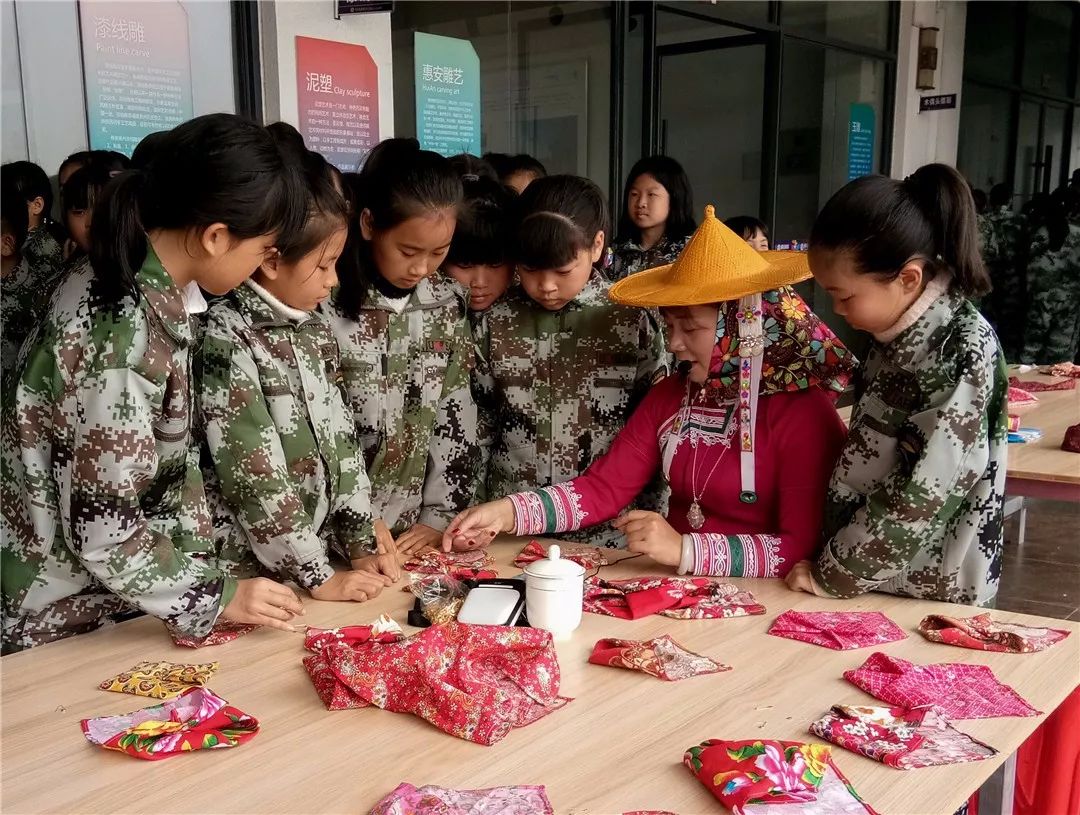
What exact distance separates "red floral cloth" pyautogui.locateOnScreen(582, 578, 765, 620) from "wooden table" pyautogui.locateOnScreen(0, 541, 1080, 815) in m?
0.03

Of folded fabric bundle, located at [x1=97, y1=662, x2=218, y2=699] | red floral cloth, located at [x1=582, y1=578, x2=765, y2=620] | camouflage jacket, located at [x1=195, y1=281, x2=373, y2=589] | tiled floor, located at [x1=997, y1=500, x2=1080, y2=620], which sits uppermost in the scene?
camouflage jacket, located at [x1=195, y1=281, x2=373, y2=589]

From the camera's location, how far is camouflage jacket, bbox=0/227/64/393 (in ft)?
10.8

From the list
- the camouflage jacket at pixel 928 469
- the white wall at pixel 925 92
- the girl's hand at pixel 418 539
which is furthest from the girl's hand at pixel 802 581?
the white wall at pixel 925 92

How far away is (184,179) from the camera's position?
4.71 ft

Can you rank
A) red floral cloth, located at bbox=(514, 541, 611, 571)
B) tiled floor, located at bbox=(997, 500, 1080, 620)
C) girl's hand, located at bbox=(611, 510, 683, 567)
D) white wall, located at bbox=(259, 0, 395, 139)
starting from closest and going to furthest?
girl's hand, located at bbox=(611, 510, 683, 567), red floral cloth, located at bbox=(514, 541, 611, 571), white wall, located at bbox=(259, 0, 395, 139), tiled floor, located at bbox=(997, 500, 1080, 620)

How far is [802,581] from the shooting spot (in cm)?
182

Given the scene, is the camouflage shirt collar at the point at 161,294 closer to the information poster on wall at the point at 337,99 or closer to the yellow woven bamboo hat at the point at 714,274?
the yellow woven bamboo hat at the point at 714,274

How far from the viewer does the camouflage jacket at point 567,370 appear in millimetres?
2371

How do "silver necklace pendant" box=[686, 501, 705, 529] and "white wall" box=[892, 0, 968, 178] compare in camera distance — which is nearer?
"silver necklace pendant" box=[686, 501, 705, 529]

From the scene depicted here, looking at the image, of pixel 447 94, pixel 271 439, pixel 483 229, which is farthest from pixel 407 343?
pixel 447 94

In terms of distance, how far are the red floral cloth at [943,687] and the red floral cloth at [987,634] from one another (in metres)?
0.09

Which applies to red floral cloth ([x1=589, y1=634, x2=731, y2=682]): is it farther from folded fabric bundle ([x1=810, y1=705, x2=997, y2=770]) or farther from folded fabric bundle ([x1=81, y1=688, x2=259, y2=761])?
folded fabric bundle ([x1=81, y1=688, x2=259, y2=761])

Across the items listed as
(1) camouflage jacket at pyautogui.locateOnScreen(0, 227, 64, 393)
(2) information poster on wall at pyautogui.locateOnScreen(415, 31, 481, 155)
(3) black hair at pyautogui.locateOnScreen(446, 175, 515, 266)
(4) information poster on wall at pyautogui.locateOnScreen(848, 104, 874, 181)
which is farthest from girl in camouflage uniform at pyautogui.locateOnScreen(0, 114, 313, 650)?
(4) information poster on wall at pyautogui.locateOnScreen(848, 104, 874, 181)

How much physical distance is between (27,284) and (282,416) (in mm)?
2125
